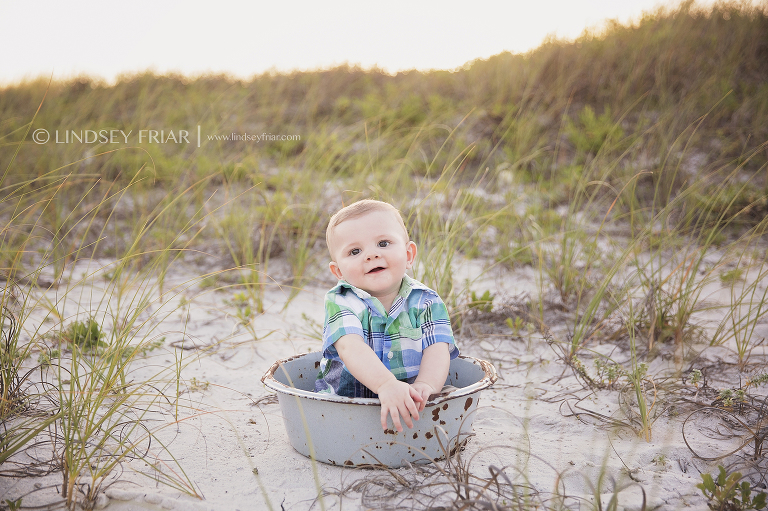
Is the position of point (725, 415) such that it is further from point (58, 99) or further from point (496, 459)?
point (58, 99)

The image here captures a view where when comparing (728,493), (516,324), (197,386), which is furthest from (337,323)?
(516,324)

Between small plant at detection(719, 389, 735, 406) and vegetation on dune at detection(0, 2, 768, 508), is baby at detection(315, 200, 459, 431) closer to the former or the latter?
vegetation on dune at detection(0, 2, 768, 508)

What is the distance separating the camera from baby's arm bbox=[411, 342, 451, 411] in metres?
1.56

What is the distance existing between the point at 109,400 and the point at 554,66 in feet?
19.6

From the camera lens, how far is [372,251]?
65.6 inches

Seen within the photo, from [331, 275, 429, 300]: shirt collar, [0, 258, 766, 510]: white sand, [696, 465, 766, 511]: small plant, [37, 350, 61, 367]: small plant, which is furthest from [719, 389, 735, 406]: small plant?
[37, 350, 61, 367]: small plant

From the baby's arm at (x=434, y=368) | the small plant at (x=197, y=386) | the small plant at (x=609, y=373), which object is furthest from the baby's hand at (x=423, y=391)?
the small plant at (x=197, y=386)

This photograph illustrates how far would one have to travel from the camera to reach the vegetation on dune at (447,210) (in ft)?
5.63

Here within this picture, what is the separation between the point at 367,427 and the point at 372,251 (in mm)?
549

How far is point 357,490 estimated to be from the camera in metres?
1.41

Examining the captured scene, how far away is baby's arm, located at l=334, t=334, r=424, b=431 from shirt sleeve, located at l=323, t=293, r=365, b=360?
0.7 inches

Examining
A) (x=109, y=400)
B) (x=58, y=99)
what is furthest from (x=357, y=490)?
(x=58, y=99)

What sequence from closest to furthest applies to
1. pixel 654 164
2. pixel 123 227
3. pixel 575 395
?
pixel 575 395 → pixel 654 164 → pixel 123 227

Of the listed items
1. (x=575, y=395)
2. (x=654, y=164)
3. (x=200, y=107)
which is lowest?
(x=575, y=395)
